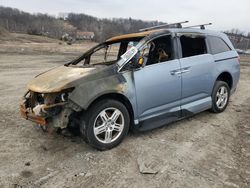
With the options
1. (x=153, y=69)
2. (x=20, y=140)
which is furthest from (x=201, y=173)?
(x=20, y=140)

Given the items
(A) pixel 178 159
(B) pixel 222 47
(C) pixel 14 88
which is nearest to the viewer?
(A) pixel 178 159

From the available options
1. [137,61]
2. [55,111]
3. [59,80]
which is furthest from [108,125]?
[137,61]

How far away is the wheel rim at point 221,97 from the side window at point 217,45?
2.61ft

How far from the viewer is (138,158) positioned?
12.9 feet

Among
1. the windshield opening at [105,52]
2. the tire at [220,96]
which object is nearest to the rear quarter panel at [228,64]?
the tire at [220,96]

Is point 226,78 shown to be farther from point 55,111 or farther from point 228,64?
point 55,111

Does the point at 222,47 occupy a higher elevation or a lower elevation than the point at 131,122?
higher

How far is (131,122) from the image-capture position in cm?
447

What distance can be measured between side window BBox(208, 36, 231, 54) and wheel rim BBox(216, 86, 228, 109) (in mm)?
796

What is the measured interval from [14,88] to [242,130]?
642 centimetres

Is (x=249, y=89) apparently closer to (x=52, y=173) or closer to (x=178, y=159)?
(x=178, y=159)

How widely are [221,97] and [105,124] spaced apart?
9.84 feet

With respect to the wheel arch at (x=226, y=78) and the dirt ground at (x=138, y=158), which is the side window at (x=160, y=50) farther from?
the wheel arch at (x=226, y=78)

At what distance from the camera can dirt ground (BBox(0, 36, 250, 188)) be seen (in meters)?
3.38
